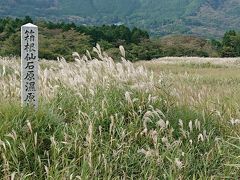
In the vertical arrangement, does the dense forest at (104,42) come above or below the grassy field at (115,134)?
above

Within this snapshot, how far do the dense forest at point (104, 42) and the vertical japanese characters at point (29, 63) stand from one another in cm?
2660

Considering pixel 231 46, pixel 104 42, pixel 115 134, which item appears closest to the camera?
pixel 115 134

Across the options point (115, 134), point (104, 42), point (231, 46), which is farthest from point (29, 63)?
→ point (231, 46)

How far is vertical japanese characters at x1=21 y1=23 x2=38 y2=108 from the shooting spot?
5.26 meters

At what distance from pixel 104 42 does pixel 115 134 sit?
38519 mm

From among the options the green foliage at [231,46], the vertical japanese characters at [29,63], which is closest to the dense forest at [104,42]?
the green foliage at [231,46]

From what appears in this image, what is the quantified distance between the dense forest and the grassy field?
26.6 m

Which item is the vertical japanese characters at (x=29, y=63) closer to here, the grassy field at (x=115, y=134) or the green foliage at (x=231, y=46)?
the grassy field at (x=115, y=134)

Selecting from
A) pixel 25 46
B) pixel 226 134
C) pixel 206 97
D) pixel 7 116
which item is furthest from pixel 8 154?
pixel 206 97

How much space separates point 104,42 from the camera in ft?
141

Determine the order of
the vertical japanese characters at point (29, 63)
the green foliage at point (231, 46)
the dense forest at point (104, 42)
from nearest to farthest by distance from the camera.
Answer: the vertical japanese characters at point (29, 63) < the dense forest at point (104, 42) < the green foliage at point (231, 46)

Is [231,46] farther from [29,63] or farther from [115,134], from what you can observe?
[115,134]

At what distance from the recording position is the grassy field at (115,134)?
4.29 metres

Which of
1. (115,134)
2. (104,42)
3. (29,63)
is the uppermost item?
(104,42)
